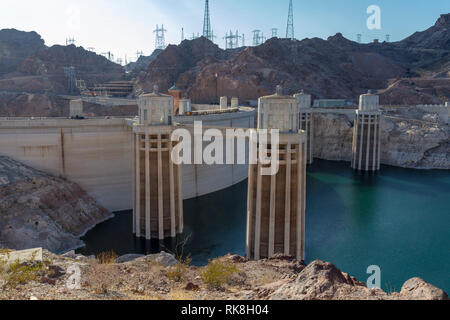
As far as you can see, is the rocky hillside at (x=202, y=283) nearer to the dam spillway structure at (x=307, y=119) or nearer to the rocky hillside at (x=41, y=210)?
the rocky hillside at (x=41, y=210)

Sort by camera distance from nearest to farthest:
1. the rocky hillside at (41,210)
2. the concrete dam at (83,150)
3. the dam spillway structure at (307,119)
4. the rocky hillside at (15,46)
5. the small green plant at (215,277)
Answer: the small green plant at (215,277) < the rocky hillside at (41,210) < the concrete dam at (83,150) < the dam spillway structure at (307,119) < the rocky hillside at (15,46)

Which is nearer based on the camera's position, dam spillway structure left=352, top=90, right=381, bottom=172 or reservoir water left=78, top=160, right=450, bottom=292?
reservoir water left=78, top=160, right=450, bottom=292

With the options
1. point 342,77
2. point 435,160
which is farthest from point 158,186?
point 342,77

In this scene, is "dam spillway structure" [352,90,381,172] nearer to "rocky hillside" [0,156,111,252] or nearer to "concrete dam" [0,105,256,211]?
"concrete dam" [0,105,256,211]

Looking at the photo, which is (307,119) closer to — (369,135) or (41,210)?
(369,135)

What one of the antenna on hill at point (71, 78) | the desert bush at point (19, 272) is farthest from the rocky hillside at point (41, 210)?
the antenna on hill at point (71, 78)

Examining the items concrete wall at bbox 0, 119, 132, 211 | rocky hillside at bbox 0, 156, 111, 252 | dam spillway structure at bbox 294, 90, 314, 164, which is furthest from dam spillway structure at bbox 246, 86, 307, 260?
dam spillway structure at bbox 294, 90, 314, 164
